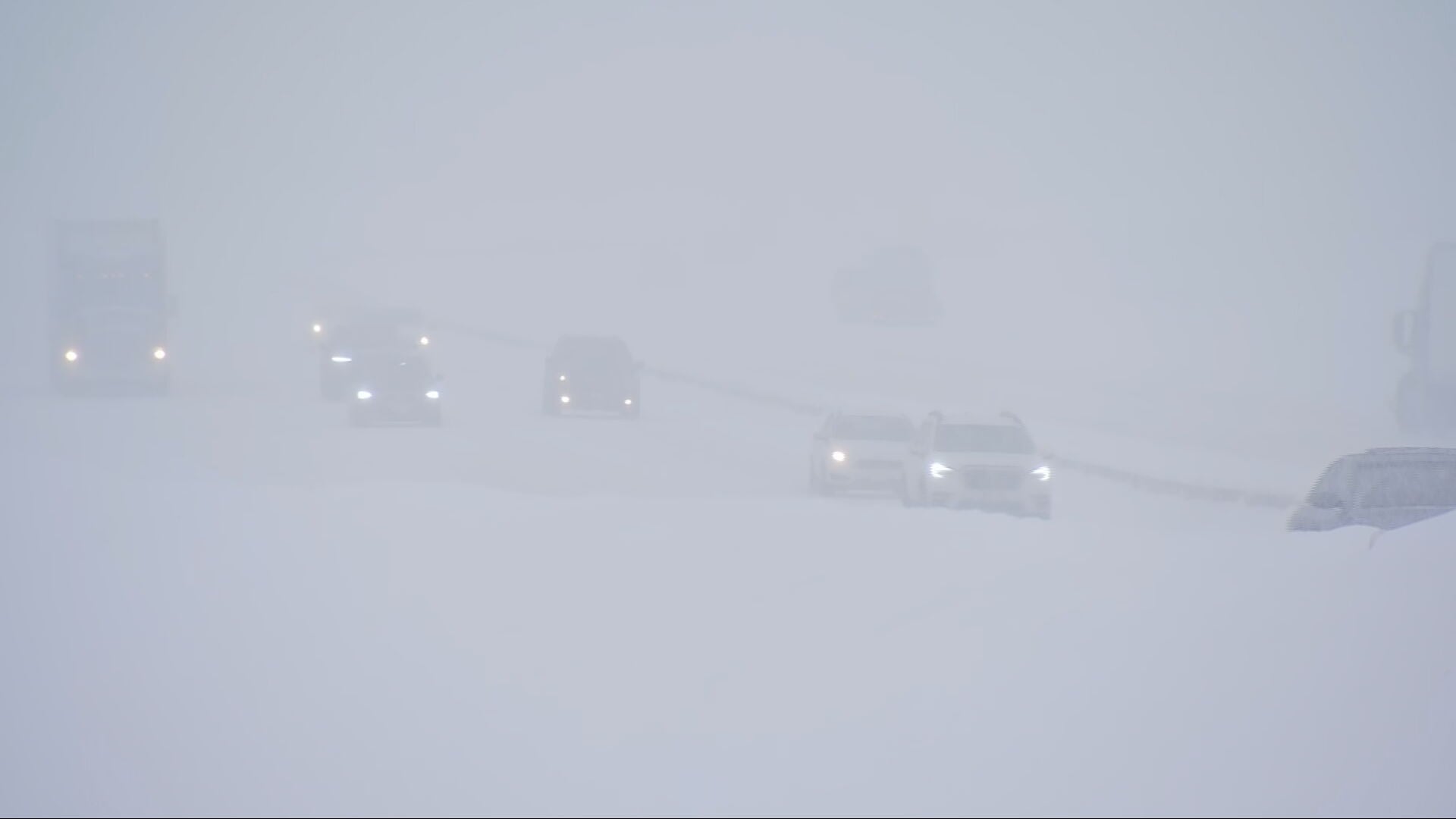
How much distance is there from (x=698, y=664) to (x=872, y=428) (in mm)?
15777

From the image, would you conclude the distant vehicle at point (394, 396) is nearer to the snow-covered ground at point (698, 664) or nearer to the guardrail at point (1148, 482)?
the guardrail at point (1148, 482)

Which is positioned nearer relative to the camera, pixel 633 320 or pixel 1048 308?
pixel 633 320

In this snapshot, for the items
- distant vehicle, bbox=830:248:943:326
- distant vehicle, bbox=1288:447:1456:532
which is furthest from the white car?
distant vehicle, bbox=830:248:943:326

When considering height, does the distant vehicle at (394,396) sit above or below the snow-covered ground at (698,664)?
above

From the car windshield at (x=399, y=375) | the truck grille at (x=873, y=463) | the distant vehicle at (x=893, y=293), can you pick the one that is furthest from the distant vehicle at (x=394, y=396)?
the distant vehicle at (x=893, y=293)

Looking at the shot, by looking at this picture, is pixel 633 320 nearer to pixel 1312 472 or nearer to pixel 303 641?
pixel 1312 472

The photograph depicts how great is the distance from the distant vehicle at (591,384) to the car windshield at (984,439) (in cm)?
1704

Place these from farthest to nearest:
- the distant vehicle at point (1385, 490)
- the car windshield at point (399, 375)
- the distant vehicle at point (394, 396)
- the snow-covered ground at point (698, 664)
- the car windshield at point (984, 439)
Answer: the car windshield at point (399, 375) → the distant vehicle at point (394, 396) → the car windshield at point (984, 439) → the distant vehicle at point (1385, 490) → the snow-covered ground at point (698, 664)

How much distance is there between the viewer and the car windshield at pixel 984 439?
22078 mm

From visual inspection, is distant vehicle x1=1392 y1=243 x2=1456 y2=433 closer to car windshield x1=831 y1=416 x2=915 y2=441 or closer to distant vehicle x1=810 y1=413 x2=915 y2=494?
car windshield x1=831 y1=416 x2=915 y2=441

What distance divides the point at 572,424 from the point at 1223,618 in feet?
88.3

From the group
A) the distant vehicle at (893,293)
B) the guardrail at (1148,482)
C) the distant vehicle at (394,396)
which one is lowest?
the guardrail at (1148,482)

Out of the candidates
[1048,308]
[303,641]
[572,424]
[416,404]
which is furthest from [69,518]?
[1048,308]

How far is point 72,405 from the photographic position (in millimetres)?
37875
